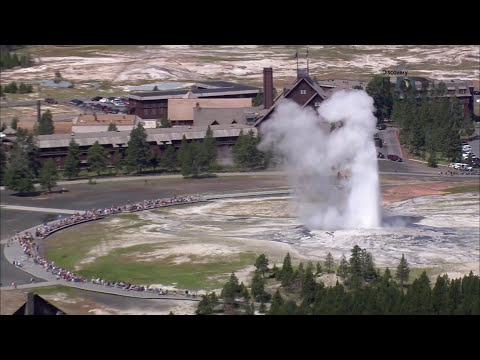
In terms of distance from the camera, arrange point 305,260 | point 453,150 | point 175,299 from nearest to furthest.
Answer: point 175,299, point 305,260, point 453,150

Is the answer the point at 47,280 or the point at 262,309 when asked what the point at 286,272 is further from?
the point at 47,280

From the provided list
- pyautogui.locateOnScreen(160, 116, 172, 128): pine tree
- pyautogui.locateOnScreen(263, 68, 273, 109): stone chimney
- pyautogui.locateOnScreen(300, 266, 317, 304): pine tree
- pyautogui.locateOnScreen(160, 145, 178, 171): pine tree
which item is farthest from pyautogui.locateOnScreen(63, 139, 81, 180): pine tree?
pyautogui.locateOnScreen(300, 266, 317, 304): pine tree

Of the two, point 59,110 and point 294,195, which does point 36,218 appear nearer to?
point 294,195

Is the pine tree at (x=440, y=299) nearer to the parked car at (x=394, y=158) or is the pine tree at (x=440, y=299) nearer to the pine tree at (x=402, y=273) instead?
the pine tree at (x=402, y=273)

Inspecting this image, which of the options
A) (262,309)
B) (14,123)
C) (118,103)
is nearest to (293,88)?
(118,103)

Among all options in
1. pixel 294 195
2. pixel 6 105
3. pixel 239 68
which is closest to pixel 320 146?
pixel 294 195

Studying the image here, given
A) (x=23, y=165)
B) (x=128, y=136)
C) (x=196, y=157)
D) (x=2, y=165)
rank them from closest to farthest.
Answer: (x=23, y=165) → (x=2, y=165) → (x=196, y=157) → (x=128, y=136)
